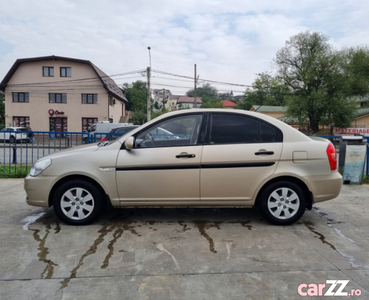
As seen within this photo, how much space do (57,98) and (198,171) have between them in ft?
113

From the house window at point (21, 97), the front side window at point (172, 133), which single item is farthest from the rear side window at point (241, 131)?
the house window at point (21, 97)

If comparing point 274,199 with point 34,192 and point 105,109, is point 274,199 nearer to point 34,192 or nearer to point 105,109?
point 34,192

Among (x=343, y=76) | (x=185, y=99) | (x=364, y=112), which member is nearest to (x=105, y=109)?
(x=343, y=76)

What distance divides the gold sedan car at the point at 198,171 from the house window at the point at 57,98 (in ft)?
109

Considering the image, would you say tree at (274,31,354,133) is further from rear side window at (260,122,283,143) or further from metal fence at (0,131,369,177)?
rear side window at (260,122,283,143)

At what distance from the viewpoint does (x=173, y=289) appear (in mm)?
2971

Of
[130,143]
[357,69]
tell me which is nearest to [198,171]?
[130,143]

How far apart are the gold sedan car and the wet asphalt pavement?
381 millimetres

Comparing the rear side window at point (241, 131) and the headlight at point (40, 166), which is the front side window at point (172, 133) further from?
the headlight at point (40, 166)

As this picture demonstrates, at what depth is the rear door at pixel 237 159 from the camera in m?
4.60

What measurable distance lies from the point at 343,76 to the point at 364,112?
880 cm

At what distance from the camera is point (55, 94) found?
3538 centimetres

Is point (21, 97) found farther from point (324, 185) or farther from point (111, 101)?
point (324, 185)

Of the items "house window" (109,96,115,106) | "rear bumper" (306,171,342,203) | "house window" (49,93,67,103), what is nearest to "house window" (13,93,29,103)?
"house window" (49,93,67,103)
